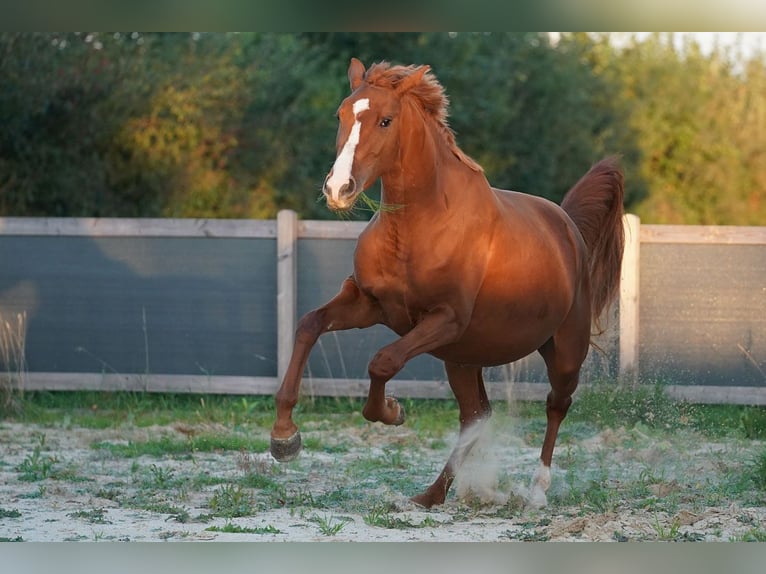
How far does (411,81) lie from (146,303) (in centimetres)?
512

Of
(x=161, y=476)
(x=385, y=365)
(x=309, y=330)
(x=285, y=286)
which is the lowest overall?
(x=161, y=476)

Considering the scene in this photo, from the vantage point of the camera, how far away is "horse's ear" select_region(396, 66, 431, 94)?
5309mm

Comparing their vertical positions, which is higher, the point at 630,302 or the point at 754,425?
the point at 630,302

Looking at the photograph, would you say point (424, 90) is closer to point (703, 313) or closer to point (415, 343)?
point (415, 343)

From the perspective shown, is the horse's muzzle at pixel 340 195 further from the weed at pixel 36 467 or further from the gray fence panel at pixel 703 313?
the gray fence panel at pixel 703 313

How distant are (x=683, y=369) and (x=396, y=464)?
3275mm

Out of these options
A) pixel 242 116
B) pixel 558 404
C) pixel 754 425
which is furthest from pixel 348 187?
pixel 242 116

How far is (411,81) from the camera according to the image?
17.5 feet

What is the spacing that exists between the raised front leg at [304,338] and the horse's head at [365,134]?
67 cm

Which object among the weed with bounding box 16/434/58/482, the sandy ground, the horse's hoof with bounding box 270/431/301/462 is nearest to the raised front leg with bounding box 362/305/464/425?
the horse's hoof with bounding box 270/431/301/462

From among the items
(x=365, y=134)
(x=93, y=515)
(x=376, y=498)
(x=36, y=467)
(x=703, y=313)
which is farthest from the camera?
(x=703, y=313)

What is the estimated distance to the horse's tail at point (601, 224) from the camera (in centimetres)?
699

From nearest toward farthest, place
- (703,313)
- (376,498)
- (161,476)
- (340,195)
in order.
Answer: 1. (340,195)
2. (376,498)
3. (161,476)
4. (703,313)

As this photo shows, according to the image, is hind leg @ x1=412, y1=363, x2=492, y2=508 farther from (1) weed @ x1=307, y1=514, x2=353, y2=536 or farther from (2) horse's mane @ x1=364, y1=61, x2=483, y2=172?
(2) horse's mane @ x1=364, y1=61, x2=483, y2=172
